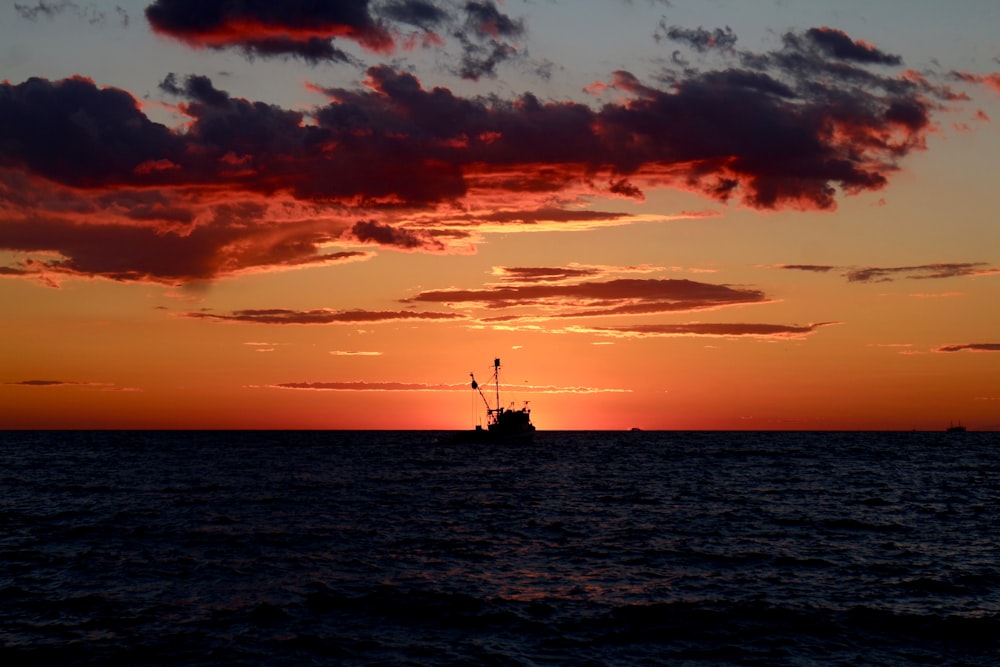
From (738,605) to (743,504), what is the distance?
36.9 meters

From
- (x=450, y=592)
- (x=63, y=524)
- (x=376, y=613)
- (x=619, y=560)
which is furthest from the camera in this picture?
(x=63, y=524)

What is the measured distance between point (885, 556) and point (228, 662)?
3115 cm

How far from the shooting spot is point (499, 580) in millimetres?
34938

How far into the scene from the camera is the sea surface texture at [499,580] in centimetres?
2575

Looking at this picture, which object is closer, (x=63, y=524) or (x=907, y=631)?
(x=907, y=631)

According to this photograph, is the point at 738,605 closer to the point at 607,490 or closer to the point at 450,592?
the point at 450,592

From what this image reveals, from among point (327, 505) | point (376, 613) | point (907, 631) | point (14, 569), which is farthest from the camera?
point (327, 505)

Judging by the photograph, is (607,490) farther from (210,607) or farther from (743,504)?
(210,607)

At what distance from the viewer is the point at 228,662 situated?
24.1m

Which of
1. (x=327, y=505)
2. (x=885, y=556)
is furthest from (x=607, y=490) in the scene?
(x=885, y=556)

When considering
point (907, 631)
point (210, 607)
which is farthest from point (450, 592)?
point (907, 631)

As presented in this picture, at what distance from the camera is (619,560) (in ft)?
131

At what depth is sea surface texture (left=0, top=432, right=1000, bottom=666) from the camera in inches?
1014

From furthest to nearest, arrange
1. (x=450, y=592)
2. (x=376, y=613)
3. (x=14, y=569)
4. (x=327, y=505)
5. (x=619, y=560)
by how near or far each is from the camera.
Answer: (x=327, y=505) → (x=619, y=560) → (x=14, y=569) → (x=450, y=592) → (x=376, y=613)
